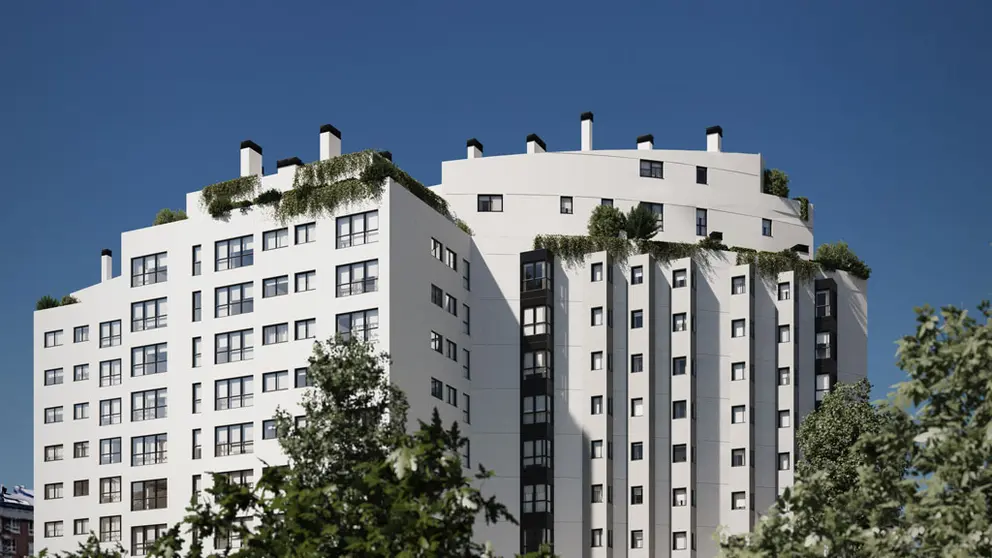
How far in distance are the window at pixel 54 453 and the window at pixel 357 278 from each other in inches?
951

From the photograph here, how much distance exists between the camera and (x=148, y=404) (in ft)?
287

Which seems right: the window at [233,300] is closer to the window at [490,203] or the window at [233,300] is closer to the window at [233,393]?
the window at [233,393]

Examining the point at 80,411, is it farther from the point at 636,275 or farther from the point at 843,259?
the point at 843,259

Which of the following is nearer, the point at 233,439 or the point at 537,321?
the point at 233,439

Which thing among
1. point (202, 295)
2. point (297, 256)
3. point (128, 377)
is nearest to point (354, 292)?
point (297, 256)

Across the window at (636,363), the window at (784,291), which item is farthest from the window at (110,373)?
the window at (784,291)

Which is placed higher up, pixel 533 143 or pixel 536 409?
pixel 533 143

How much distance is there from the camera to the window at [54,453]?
300 ft

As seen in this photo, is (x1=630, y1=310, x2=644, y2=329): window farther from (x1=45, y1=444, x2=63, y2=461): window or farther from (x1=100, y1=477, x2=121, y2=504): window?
(x1=45, y1=444, x2=63, y2=461): window

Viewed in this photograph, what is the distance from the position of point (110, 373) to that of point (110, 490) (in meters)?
7.36

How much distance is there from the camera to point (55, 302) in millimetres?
95125

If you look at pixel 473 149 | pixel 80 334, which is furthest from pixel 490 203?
pixel 80 334

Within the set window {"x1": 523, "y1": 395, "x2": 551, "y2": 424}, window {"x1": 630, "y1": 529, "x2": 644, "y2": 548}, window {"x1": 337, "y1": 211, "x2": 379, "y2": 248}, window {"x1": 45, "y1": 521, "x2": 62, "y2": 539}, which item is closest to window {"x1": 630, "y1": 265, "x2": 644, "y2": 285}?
window {"x1": 523, "y1": 395, "x2": 551, "y2": 424}

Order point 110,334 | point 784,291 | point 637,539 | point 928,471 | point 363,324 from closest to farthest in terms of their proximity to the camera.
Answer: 1. point 928,471
2. point 363,324
3. point 637,539
4. point 784,291
5. point 110,334
